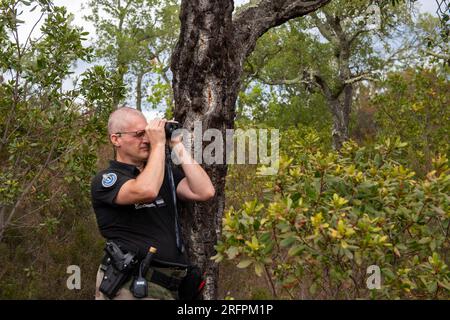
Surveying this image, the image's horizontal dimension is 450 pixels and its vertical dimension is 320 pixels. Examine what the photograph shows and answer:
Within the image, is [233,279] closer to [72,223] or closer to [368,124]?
[72,223]

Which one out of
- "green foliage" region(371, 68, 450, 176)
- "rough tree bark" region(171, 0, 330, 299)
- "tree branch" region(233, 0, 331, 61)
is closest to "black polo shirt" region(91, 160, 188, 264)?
"rough tree bark" region(171, 0, 330, 299)

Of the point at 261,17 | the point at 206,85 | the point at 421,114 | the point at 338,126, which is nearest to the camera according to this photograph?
the point at 206,85

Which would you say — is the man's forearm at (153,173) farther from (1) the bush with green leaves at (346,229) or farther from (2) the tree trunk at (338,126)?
(2) the tree trunk at (338,126)

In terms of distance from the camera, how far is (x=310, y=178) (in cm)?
390

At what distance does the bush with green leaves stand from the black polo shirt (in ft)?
1.38

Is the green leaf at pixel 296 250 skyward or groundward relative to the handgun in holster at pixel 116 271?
skyward

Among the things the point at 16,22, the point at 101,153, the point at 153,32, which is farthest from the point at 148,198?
the point at 153,32

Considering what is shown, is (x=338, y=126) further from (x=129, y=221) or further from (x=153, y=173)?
(x=153, y=173)

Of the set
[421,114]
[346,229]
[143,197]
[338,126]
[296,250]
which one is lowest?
[296,250]

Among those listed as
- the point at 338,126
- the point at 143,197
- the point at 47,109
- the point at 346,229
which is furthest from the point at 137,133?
the point at 338,126

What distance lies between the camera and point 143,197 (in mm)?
3367

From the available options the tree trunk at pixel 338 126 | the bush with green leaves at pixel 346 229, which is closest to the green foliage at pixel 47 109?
the bush with green leaves at pixel 346 229

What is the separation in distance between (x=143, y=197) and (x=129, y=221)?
1.02 feet

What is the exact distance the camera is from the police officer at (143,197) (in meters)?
3.45
